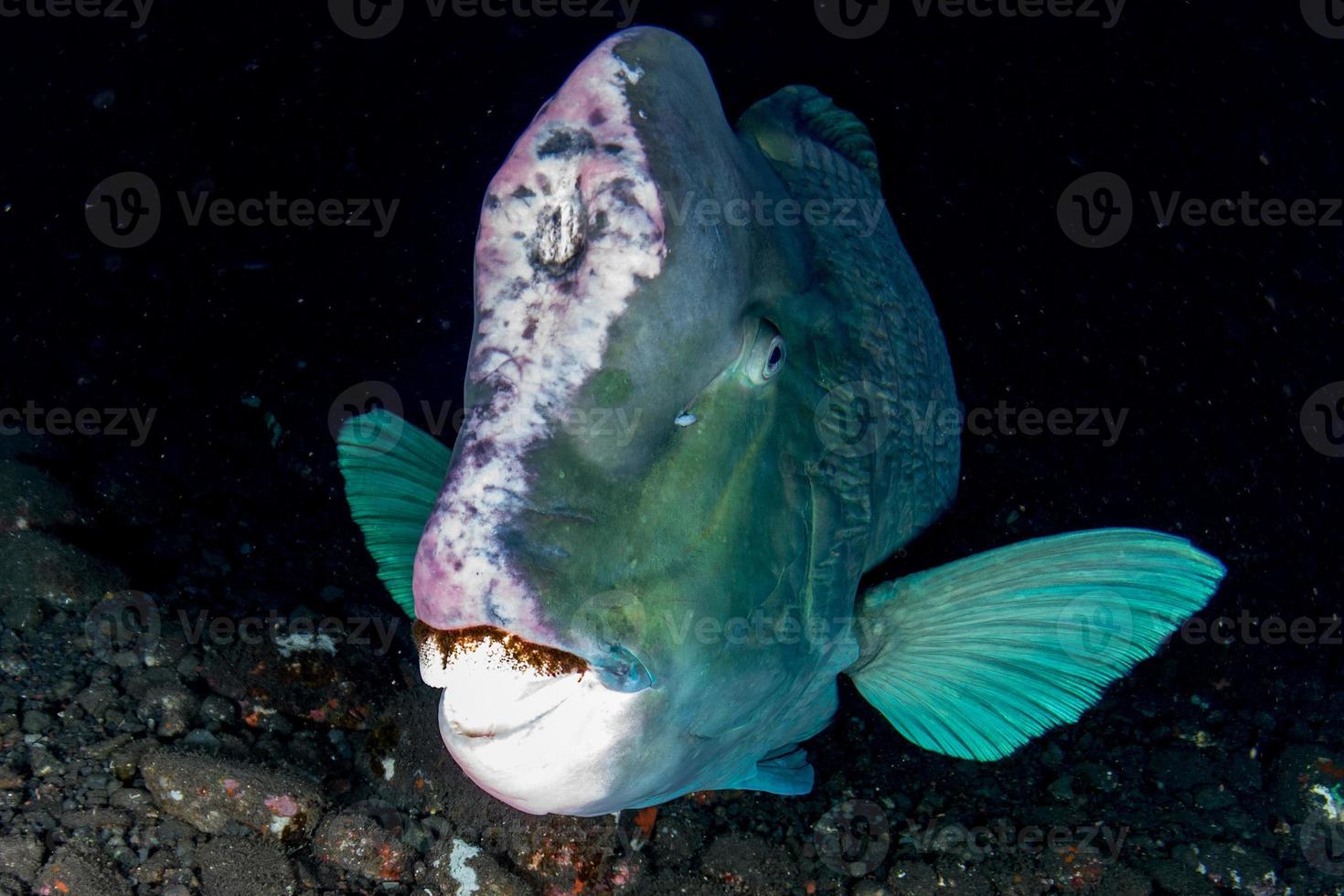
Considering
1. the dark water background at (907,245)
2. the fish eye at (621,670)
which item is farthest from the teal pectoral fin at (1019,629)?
the dark water background at (907,245)

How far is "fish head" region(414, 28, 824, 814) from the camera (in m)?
1.36

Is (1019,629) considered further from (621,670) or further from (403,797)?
(403,797)

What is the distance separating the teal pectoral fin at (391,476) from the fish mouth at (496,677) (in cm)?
137

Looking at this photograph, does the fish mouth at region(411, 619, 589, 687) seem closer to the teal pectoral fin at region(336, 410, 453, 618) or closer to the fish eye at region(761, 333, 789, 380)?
the fish eye at region(761, 333, 789, 380)

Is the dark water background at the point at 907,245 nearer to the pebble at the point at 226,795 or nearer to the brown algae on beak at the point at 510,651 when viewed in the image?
the pebble at the point at 226,795

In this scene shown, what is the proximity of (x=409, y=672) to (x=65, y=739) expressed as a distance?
1115mm

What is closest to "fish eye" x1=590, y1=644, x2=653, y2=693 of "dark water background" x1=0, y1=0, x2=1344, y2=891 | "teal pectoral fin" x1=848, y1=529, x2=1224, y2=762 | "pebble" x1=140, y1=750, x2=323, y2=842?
"teal pectoral fin" x1=848, y1=529, x2=1224, y2=762

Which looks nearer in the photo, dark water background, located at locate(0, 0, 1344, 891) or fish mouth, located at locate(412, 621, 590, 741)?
fish mouth, located at locate(412, 621, 590, 741)

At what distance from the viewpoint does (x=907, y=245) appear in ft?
14.6

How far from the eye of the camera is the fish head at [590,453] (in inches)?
53.6

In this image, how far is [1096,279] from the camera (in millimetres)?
4625

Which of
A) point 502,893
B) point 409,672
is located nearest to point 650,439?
point 502,893

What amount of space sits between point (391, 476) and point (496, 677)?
1.51 meters

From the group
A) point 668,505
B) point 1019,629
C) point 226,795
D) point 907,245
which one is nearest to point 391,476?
point 226,795
